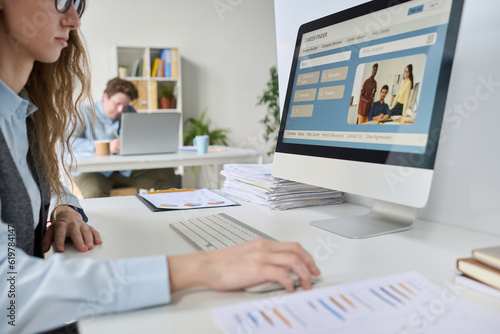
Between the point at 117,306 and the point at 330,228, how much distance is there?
56 cm

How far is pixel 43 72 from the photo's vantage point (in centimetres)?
111

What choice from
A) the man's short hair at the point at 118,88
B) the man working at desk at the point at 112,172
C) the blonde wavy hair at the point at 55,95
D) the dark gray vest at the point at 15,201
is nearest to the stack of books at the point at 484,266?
the dark gray vest at the point at 15,201

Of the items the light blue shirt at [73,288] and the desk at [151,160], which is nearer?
the light blue shirt at [73,288]

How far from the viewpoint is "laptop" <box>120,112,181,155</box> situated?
9.11ft

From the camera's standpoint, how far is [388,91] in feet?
2.90

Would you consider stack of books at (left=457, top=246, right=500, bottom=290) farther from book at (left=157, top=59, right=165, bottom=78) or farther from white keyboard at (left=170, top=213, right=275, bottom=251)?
book at (left=157, top=59, right=165, bottom=78)

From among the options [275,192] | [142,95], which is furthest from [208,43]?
[275,192]

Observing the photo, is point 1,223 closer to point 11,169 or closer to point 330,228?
point 11,169

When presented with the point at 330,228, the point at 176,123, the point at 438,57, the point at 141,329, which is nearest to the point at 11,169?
the point at 141,329

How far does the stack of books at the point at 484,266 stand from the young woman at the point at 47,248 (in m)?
0.23

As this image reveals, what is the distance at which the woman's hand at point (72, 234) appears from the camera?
2.86ft

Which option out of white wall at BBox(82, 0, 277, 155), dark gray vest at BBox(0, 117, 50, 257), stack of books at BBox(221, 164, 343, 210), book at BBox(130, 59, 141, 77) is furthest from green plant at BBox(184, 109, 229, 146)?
dark gray vest at BBox(0, 117, 50, 257)

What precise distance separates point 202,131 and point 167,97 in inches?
23.6

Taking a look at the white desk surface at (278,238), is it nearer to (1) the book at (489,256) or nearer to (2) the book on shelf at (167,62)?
(1) the book at (489,256)
